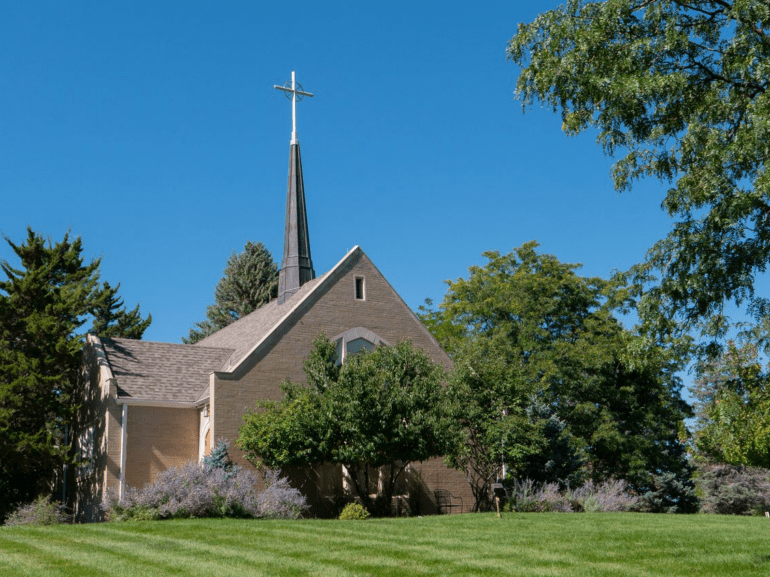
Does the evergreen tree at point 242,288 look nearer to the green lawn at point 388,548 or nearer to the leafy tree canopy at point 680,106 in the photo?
the green lawn at point 388,548

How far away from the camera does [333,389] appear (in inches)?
908

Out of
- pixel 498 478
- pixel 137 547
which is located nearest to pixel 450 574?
pixel 137 547

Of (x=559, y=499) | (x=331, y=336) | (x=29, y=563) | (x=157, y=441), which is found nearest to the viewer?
(x=29, y=563)

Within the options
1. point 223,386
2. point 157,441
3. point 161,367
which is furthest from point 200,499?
point 161,367

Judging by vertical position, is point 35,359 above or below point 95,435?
above

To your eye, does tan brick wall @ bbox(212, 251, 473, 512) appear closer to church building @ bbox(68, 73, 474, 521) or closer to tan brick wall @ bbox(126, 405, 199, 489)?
church building @ bbox(68, 73, 474, 521)

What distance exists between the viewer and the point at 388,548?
511 inches

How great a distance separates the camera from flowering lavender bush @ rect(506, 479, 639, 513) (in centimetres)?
2502

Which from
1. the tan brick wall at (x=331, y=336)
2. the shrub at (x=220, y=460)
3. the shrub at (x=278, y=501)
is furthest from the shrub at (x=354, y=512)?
the shrub at (x=220, y=460)

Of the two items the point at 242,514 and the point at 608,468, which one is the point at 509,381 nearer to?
the point at 242,514

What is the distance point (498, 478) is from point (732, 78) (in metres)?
17.9

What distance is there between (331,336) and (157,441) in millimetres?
6552

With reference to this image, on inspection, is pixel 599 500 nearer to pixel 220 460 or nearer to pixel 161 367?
pixel 220 460

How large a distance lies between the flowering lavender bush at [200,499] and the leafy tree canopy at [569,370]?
326 inches
